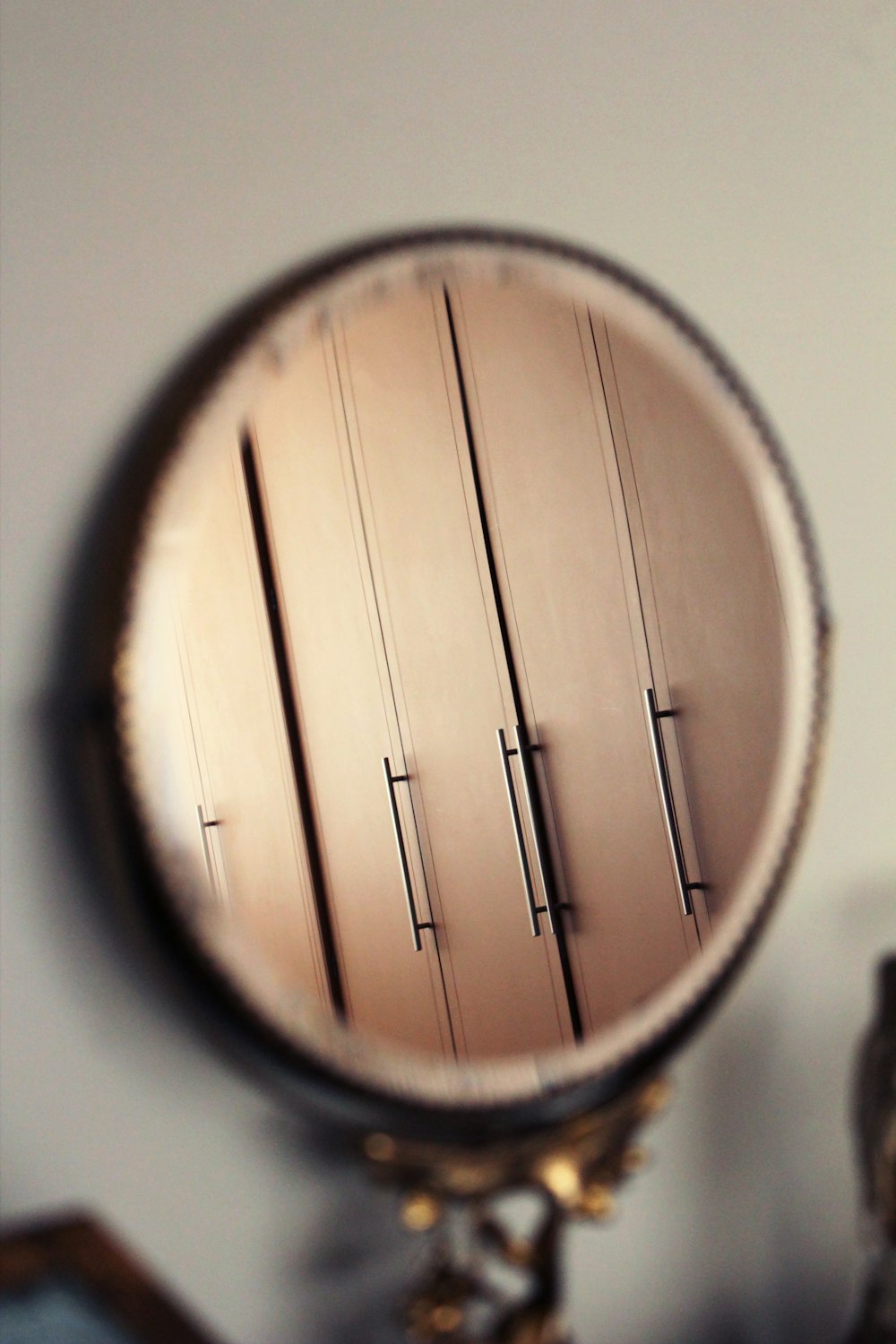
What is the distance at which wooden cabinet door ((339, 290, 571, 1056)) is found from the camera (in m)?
0.92

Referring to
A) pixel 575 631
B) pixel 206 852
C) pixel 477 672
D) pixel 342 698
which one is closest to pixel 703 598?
pixel 575 631

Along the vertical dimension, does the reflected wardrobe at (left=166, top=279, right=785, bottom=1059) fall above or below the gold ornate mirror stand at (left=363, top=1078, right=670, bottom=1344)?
above

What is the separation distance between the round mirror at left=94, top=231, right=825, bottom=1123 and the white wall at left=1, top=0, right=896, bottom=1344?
0.08 m

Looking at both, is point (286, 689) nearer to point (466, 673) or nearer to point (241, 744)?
point (241, 744)

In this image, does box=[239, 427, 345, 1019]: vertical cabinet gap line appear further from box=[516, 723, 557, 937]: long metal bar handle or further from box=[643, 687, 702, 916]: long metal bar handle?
box=[643, 687, 702, 916]: long metal bar handle

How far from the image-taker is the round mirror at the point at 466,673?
32.8 inches

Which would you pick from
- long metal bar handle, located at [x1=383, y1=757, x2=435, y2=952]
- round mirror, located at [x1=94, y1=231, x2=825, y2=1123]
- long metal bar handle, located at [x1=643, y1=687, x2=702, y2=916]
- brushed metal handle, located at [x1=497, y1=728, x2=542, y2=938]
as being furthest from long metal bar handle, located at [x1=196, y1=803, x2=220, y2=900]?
long metal bar handle, located at [x1=643, y1=687, x2=702, y2=916]

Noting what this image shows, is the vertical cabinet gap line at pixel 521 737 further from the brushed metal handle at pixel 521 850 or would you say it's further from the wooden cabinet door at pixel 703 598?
the wooden cabinet door at pixel 703 598

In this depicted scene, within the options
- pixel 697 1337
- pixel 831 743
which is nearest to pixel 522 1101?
pixel 697 1337

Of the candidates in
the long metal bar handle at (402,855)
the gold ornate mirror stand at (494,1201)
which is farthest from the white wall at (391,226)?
the long metal bar handle at (402,855)

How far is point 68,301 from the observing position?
858 mm

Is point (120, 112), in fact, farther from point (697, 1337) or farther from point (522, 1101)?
point (697, 1337)

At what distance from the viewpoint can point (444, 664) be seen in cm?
95

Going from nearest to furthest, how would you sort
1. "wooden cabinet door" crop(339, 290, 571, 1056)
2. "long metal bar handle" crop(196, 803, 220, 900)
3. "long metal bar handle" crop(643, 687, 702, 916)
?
"long metal bar handle" crop(196, 803, 220, 900) < "wooden cabinet door" crop(339, 290, 571, 1056) < "long metal bar handle" crop(643, 687, 702, 916)
